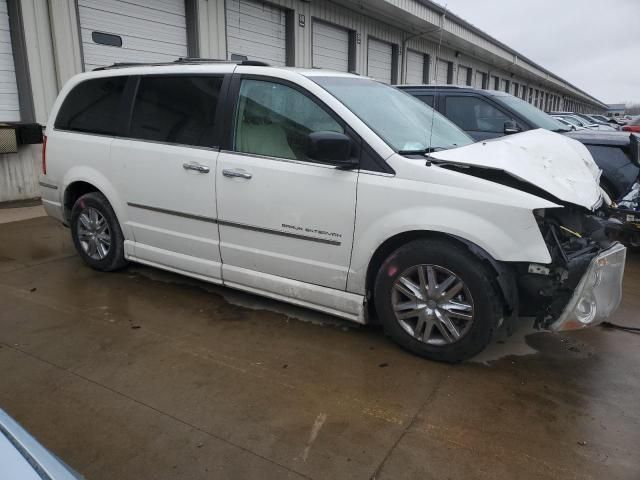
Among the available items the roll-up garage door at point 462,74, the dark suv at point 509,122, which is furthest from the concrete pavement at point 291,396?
the roll-up garage door at point 462,74

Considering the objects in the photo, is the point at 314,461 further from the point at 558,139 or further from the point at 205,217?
the point at 558,139

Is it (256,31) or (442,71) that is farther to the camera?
(442,71)

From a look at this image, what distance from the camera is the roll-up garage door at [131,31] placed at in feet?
27.4

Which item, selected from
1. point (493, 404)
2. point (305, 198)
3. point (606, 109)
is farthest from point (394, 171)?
point (606, 109)

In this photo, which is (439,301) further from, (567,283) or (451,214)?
(567,283)

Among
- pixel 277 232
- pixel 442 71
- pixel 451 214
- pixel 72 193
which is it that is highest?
pixel 442 71

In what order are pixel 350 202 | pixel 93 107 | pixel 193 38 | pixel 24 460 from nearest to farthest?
pixel 24 460 < pixel 350 202 < pixel 93 107 < pixel 193 38

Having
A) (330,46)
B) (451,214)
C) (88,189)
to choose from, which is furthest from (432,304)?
(330,46)

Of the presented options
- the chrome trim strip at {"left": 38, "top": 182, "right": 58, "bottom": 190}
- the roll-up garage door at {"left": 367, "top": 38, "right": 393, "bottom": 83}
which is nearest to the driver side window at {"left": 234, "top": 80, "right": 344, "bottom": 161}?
the chrome trim strip at {"left": 38, "top": 182, "right": 58, "bottom": 190}

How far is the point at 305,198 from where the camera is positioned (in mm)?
3369

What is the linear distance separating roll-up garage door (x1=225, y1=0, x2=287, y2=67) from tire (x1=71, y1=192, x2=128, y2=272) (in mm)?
7160

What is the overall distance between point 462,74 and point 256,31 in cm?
1480

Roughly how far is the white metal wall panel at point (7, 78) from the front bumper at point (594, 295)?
8.11m

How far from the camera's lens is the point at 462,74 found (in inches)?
923
